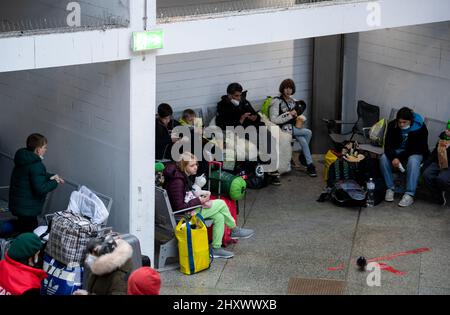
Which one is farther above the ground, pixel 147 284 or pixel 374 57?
pixel 374 57

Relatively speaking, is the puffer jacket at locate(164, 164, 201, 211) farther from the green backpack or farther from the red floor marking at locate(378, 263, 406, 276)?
the green backpack

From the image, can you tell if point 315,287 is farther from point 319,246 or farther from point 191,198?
point 191,198

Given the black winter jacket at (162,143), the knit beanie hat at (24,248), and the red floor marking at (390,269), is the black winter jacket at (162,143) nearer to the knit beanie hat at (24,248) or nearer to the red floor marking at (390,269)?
the red floor marking at (390,269)

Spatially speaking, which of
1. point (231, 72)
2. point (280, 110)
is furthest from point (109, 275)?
point (231, 72)

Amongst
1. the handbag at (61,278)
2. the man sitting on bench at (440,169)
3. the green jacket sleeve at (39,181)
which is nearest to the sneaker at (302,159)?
the man sitting on bench at (440,169)

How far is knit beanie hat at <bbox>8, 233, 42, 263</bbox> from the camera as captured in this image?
317 inches

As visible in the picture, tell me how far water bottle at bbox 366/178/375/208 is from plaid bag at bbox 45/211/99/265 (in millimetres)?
4250

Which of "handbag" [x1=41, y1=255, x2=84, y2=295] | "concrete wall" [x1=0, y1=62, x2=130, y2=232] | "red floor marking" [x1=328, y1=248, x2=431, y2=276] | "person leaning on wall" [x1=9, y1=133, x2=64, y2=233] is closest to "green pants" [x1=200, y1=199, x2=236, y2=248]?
"concrete wall" [x1=0, y1=62, x2=130, y2=232]

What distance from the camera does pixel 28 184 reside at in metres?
9.62

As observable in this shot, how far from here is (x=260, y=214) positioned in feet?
38.8

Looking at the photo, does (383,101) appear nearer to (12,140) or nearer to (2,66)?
(12,140)

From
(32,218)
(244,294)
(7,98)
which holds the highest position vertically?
(7,98)

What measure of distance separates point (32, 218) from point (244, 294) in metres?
2.25

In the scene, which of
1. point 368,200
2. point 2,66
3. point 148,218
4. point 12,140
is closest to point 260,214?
point 368,200
